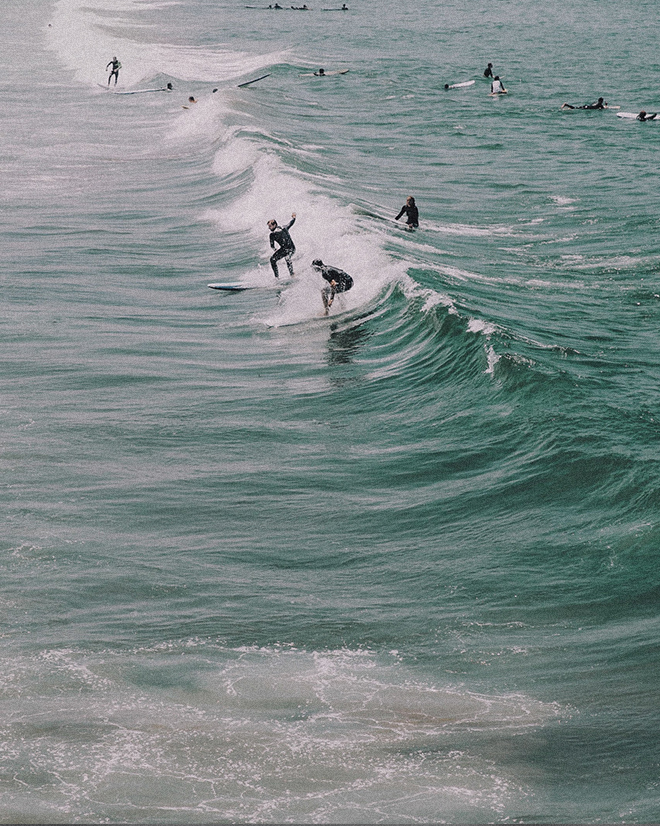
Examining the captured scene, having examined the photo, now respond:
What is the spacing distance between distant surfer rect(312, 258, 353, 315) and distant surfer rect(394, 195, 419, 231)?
608 centimetres

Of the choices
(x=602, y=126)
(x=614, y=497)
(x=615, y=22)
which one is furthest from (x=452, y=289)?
(x=615, y=22)

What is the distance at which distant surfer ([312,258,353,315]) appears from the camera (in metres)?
22.4

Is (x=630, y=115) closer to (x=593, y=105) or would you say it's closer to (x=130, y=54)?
(x=593, y=105)

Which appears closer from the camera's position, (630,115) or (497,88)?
(630,115)

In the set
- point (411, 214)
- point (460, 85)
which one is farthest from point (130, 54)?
point (411, 214)

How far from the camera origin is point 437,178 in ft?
123

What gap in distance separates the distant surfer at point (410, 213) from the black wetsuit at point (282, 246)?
3.94 m

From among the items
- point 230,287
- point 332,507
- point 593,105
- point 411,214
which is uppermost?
point 593,105

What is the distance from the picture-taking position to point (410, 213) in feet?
93.4

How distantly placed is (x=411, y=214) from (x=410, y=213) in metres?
0.05

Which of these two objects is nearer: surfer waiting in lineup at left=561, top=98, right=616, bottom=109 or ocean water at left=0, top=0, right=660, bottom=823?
ocean water at left=0, top=0, right=660, bottom=823

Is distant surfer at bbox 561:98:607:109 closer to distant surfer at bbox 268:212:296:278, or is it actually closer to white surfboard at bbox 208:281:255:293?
distant surfer at bbox 268:212:296:278

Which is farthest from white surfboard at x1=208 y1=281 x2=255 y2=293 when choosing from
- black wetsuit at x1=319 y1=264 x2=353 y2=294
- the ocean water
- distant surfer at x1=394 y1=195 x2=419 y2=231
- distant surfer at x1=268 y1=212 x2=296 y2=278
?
distant surfer at x1=394 y1=195 x2=419 y2=231

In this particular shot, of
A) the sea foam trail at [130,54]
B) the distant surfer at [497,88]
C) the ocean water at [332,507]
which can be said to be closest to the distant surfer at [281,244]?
the ocean water at [332,507]
